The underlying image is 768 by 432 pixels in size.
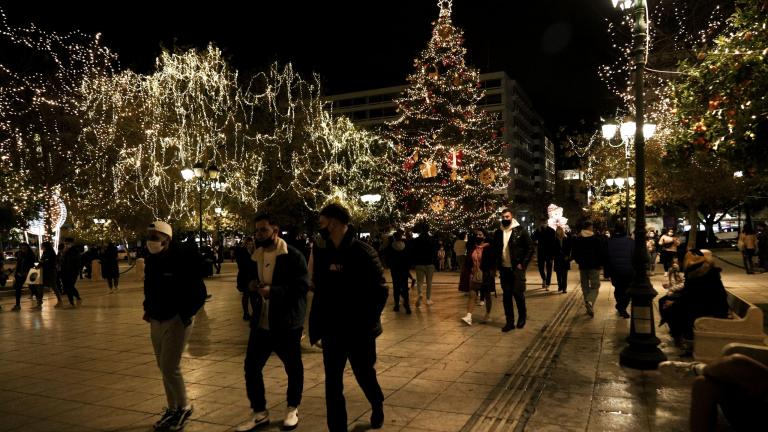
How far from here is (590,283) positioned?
10.6 meters

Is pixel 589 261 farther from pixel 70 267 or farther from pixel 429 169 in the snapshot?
pixel 429 169

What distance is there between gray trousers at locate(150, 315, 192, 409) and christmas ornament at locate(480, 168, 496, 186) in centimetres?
2460

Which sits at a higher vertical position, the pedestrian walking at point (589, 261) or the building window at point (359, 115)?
the building window at point (359, 115)

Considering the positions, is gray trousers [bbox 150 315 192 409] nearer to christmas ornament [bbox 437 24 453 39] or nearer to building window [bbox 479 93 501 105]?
christmas ornament [bbox 437 24 453 39]

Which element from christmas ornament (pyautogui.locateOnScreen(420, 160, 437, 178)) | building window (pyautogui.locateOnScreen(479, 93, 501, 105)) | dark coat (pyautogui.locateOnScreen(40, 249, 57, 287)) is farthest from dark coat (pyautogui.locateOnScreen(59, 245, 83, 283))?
building window (pyautogui.locateOnScreen(479, 93, 501, 105))

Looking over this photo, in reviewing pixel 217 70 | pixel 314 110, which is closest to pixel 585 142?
pixel 314 110

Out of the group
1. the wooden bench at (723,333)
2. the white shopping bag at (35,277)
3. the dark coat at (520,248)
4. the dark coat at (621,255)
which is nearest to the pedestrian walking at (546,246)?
the dark coat at (621,255)

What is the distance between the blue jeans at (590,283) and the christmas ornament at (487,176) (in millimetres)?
17776

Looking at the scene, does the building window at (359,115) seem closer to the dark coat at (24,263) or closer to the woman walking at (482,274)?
the dark coat at (24,263)

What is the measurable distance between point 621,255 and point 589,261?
112 cm

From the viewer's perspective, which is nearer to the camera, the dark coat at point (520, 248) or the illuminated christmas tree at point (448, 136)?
the dark coat at point (520, 248)

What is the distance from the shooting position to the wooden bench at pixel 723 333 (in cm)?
562

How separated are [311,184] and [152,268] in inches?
1051

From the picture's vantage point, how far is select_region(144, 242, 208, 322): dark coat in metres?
4.60
